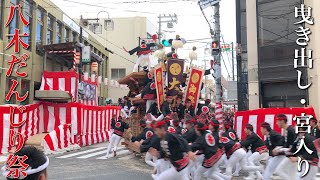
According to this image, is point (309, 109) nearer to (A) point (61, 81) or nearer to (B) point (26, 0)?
(A) point (61, 81)

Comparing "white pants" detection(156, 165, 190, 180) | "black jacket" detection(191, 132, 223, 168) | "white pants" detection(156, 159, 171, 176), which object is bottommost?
"white pants" detection(156, 159, 171, 176)

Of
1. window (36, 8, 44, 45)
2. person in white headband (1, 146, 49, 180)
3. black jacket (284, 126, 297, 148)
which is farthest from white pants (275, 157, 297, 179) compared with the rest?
window (36, 8, 44, 45)

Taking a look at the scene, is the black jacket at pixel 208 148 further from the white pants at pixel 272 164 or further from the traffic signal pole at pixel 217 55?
the traffic signal pole at pixel 217 55

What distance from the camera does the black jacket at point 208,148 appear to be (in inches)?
309

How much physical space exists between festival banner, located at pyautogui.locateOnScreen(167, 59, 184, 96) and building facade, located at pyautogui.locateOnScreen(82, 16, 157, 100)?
30414 mm

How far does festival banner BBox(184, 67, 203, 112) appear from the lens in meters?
14.4

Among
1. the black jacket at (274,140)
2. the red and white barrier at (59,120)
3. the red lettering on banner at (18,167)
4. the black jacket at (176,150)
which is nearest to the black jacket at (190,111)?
the black jacket at (274,140)

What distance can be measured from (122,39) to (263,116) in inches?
1297

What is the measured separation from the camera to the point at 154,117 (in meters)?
13.6

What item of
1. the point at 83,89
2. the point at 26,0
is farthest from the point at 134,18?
the point at 26,0

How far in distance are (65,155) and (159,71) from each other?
5.88m

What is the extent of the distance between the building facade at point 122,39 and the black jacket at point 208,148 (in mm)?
36826

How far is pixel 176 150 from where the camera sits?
6.64 m

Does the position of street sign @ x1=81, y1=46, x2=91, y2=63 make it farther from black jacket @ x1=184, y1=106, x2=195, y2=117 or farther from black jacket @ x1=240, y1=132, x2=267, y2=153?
black jacket @ x1=240, y1=132, x2=267, y2=153
